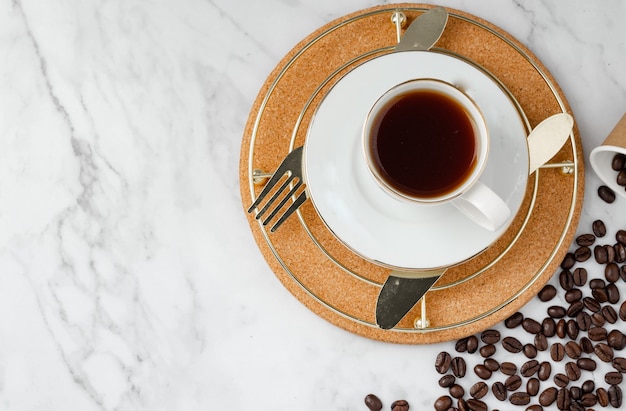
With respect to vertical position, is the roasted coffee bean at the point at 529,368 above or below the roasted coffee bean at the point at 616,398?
below

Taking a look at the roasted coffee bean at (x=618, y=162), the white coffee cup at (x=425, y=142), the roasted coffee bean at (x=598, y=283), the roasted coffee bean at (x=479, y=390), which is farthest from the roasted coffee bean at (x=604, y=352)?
the white coffee cup at (x=425, y=142)

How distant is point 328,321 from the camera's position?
3.81 ft

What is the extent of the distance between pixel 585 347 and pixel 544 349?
0.24ft

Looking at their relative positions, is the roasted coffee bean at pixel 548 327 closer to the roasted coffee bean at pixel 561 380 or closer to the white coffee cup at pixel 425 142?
the roasted coffee bean at pixel 561 380

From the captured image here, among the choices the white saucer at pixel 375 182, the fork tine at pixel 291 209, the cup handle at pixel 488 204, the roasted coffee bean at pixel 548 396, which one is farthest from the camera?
the roasted coffee bean at pixel 548 396

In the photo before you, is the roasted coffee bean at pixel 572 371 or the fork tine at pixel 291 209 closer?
the fork tine at pixel 291 209

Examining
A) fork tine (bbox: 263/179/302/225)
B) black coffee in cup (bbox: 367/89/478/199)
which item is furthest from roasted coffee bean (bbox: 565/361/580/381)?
→ fork tine (bbox: 263/179/302/225)

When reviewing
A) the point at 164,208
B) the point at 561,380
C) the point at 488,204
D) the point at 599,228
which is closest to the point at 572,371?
the point at 561,380

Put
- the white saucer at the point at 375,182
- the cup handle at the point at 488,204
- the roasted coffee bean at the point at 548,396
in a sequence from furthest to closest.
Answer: the roasted coffee bean at the point at 548,396 < the white saucer at the point at 375,182 < the cup handle at the point at 488,204

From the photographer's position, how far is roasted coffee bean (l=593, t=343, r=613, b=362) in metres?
1.21

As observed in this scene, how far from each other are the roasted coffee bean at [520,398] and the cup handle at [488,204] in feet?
1.38

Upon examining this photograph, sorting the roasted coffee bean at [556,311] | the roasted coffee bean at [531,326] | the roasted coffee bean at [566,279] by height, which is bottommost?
the roasted coffee bean at [531,326]

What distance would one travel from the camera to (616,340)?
121 cm

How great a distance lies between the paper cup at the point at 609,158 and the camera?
1119mm
